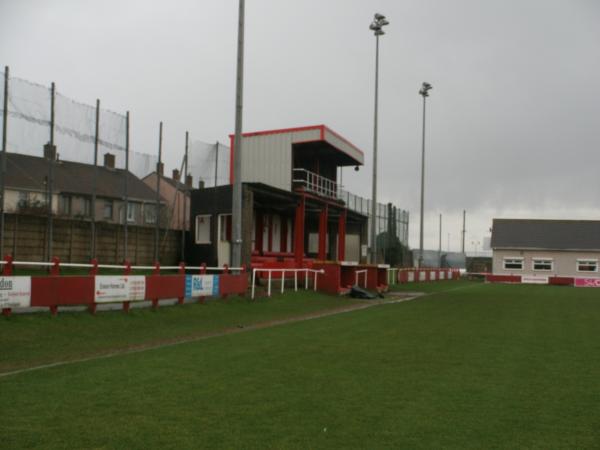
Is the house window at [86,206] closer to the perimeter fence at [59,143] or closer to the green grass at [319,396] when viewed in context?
the perimeter fence at [59,143]

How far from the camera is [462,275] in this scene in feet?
224

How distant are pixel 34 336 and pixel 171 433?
817 centimetres

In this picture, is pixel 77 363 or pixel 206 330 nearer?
pixel 77 363

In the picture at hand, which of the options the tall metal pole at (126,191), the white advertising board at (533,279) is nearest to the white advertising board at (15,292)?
the tall metal pole at (126,191)

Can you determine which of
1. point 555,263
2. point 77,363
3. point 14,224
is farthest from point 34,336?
point 555,263

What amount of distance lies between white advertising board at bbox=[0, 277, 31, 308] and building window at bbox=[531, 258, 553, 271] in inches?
2210

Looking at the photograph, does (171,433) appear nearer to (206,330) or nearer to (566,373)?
(566,373)

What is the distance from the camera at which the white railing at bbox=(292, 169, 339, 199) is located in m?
35.0

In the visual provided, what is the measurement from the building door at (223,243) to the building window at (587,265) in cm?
4296

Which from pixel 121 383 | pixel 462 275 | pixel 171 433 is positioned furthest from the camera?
pixel 462 275

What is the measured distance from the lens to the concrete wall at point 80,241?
21.2 metres

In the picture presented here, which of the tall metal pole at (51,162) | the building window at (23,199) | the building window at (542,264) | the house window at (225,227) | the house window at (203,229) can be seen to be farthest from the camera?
the building window at (542,264)

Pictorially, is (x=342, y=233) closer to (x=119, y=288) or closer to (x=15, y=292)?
(x=119, y=288)

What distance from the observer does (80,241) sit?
2375cm
